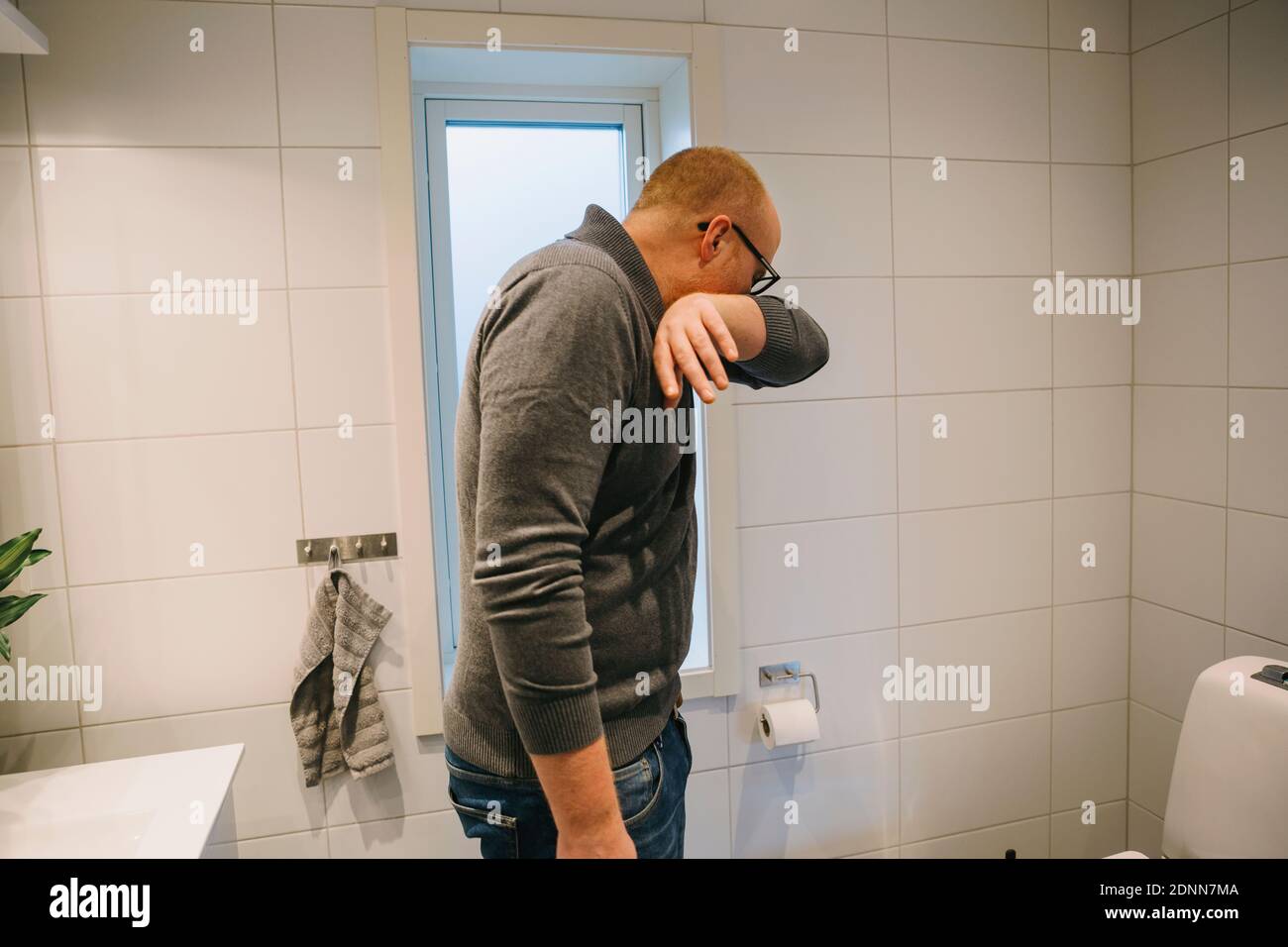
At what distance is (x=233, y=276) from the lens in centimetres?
143

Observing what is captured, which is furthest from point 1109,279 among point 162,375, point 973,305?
point 162,375

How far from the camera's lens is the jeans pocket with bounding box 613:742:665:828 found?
0.98 meters

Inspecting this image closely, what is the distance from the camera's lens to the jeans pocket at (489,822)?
978mm

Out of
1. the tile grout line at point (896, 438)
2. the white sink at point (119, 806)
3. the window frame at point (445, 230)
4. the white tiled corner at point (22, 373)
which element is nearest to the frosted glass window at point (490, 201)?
the window frame at point (445, 230)

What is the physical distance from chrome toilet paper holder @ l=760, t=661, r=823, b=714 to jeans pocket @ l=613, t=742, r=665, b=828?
72 cm

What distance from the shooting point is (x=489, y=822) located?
99 centimetres

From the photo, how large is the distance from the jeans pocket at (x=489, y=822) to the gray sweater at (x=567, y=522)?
0.05 m

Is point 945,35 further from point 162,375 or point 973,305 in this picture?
point 162,375

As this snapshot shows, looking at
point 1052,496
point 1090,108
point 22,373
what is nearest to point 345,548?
point 22,373

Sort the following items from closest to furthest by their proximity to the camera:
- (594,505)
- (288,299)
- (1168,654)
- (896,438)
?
(594,505) < (288,299) < (896,438) < (1168,654)

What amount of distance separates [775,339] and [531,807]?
0.66 m

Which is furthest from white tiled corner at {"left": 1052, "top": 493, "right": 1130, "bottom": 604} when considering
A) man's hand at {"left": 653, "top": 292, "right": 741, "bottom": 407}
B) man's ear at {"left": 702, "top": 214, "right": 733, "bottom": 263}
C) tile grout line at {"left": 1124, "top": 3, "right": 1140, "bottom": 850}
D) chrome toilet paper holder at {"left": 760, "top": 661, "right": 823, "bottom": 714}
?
man's hand at {"left": 653, "top": 292, "right": 741, "bottom": 407}

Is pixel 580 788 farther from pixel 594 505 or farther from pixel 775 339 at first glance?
pixel 775 339

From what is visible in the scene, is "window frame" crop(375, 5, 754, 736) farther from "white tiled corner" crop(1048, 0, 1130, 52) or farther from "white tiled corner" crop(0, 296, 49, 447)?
"white tiled corner" crop(1048, 0, 1130, 52)
